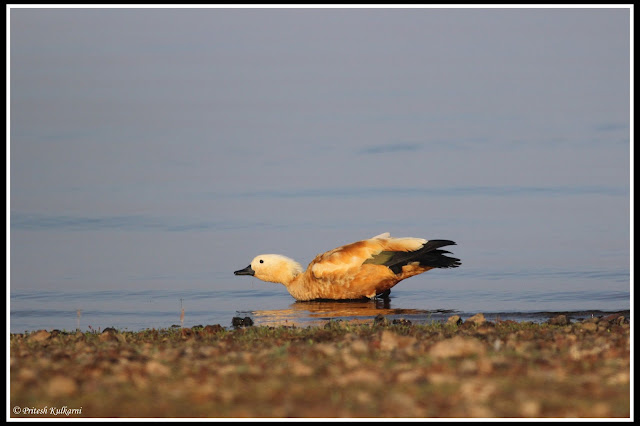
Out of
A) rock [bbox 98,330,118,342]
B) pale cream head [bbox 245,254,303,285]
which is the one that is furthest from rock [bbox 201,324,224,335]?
pale cream head [bbox 245,254,303,285]

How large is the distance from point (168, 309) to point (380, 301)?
14.5 feet

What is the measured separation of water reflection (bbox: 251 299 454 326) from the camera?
1525 centimetres

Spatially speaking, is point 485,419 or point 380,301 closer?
point 485,419

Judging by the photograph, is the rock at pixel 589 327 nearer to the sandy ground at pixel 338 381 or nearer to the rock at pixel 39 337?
Result: the sandy ground at pixel 338 381

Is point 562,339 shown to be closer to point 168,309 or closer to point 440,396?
point 440,396

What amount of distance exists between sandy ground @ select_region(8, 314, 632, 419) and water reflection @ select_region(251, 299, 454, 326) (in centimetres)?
632

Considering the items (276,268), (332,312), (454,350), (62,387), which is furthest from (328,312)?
(62,387)

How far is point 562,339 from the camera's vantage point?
8.98 metres

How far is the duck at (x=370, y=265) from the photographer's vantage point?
18406 millimetres

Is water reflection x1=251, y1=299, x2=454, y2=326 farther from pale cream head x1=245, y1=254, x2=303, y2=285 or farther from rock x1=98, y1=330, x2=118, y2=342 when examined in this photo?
rock x1=98, y1=330, x2=118, y2=342

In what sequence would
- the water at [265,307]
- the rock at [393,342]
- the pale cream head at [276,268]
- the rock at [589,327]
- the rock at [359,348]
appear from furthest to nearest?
the pale cream head at [276,268]
the water at [265,307]
the rock at [589,327]
the rock at [393,342]
the rock at [359,348]

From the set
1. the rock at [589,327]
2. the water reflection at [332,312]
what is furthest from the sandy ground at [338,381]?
the water reflection at [332,312]

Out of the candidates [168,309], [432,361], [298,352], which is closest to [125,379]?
[298,352]

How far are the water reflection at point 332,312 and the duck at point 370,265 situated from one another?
282mm
